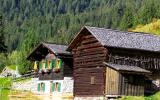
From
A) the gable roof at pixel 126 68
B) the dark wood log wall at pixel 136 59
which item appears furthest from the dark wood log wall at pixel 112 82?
the dark wood log wall at pixel 136 59

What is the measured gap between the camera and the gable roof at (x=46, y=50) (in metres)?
52.6

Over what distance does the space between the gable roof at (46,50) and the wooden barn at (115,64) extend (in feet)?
20.2

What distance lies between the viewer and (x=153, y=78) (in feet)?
144

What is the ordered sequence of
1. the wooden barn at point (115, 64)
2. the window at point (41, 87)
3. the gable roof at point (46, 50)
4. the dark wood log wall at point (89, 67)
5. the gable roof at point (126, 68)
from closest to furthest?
the gable roof at point (126, 68), the wooden barn at point (115, 64), the dark wood log wall at point (89, 67), the gable roof at point (46, 50), the window at point (41, 87)

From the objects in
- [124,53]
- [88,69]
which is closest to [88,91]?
[88,69]

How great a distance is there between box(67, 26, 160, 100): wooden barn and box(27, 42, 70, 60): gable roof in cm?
616

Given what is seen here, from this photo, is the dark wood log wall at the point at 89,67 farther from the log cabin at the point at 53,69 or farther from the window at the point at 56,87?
the window at the point at 56,87

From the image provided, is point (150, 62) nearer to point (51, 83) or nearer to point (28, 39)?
point (51, 83)

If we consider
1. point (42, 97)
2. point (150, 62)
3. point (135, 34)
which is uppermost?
point (135, 34)

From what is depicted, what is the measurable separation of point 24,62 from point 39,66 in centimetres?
2172

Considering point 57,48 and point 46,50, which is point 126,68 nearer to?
point 57,48

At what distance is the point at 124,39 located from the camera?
4322cm

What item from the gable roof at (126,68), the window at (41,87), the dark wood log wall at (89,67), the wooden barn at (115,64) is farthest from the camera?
the window at (41,87)

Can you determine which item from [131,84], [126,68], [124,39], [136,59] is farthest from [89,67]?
[131,84]
